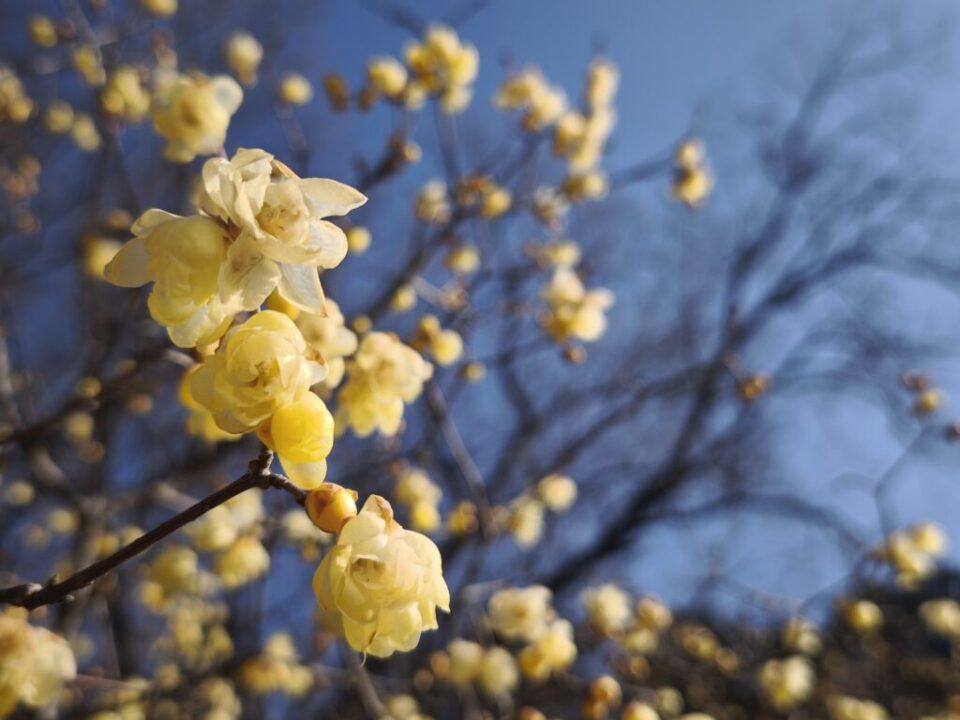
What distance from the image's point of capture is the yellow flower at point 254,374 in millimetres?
643

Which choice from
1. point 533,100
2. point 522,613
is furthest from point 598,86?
point 522,613

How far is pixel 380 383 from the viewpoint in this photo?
1.14 m

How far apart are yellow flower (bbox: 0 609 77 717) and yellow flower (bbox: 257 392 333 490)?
902 mm

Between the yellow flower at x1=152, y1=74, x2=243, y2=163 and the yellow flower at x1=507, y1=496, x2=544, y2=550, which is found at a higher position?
the yellow flower at x1=152, y1=74, x2=243, y2=163

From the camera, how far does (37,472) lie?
2.34m

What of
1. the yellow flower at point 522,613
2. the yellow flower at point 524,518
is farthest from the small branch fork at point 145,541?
the yellow flower at point 524,518

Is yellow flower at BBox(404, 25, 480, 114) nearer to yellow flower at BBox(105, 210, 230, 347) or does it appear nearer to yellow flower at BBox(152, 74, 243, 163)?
yellow flower at BBox(152, 74, 243, 163)

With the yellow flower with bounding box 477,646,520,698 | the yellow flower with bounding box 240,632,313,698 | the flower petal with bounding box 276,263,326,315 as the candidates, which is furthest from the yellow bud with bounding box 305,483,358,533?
the yellow flower with bounding box 240,632,313,698

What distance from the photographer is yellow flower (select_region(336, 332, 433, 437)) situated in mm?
1136

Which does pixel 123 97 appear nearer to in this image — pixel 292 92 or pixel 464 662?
pixel 292 92

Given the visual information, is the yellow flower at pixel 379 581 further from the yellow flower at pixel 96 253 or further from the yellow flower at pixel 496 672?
the yellow flower at pixel 96 253

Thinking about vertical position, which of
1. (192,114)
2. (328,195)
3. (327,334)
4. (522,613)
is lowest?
(522,613)

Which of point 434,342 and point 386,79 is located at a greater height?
point 386,79

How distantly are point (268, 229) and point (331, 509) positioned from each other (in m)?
0.27
